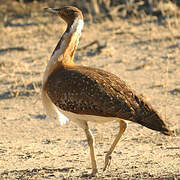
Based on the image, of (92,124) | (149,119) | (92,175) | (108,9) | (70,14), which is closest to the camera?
(149,119)

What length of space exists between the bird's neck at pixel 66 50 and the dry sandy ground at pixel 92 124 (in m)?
1.06

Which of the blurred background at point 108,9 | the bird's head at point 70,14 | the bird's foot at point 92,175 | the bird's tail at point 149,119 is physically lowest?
the blurred background at point 108,9

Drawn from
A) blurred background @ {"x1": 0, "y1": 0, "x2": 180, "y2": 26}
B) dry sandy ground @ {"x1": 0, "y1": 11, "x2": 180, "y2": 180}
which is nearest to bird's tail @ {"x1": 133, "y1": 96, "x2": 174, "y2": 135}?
dry sandy ground @ {"x1": 0, "y1": 11, "x2": 180, "y2": 180}

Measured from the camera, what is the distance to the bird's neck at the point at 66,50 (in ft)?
18.9

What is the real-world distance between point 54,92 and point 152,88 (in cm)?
404

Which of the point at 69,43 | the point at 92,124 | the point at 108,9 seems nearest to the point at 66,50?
the point at 69,43

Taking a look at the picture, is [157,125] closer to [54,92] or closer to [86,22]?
[54,92]

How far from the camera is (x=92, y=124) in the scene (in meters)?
7.74

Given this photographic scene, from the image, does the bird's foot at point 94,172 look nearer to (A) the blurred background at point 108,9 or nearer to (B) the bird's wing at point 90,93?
(B) the bird's wing at point 90,93

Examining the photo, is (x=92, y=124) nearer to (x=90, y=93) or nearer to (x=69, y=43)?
(x=69, y=43)

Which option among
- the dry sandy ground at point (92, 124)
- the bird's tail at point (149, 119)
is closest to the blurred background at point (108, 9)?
the dry sandy ground at point (92, 124)

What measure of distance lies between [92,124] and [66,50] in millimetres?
2110

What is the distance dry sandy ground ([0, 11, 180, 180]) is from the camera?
596 cm

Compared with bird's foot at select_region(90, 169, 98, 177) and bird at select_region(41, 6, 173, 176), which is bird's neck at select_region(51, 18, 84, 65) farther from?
bird's foot at select_region(90, 169, 98, 177)
